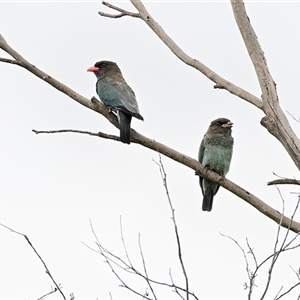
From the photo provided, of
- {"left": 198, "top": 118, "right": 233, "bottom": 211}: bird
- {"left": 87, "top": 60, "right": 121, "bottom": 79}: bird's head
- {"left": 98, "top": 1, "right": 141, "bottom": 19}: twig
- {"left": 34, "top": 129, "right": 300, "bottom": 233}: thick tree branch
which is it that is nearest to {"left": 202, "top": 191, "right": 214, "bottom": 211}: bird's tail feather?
{"left": 198, "top": 118, "right": 233, "bottom": 211}: bird

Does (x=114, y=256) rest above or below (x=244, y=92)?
below

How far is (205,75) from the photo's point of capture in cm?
484

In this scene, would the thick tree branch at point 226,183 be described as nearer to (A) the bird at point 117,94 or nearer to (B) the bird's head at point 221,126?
(A) the bird at point 117,94

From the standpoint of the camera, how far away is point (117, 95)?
7332 millimetres

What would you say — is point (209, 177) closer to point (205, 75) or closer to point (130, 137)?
point (130, 137)

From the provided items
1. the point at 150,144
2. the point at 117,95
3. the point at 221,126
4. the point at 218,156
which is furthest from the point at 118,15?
the point at 221,126

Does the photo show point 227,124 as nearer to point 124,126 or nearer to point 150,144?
point 124,126

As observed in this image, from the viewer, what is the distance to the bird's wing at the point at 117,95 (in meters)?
6.94

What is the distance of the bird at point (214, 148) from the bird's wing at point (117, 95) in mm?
1157

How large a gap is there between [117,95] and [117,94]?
0.04 m

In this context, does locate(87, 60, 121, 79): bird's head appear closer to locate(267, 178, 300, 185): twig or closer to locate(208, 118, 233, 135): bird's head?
locate(208, 118, 233, 135): bird's head

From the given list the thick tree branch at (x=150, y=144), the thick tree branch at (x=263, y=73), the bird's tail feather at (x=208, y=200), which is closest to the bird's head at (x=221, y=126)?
the bird's tail feather at (x=208, y=200)

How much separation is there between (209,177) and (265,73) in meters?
1.40

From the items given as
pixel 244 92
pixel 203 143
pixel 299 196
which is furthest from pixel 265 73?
pixel 203 143
